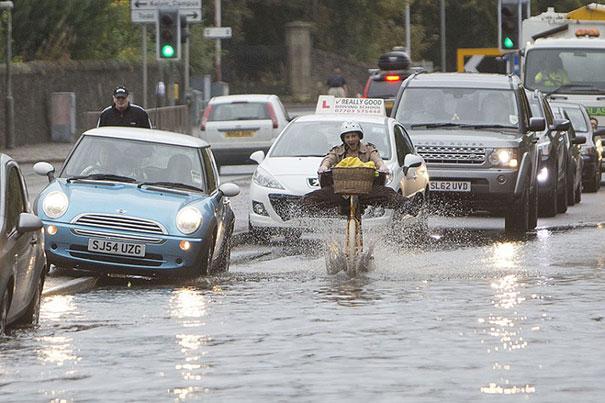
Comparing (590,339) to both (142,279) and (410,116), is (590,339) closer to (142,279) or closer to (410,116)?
(142,279)

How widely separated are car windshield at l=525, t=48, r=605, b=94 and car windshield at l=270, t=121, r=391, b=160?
15.5 meters

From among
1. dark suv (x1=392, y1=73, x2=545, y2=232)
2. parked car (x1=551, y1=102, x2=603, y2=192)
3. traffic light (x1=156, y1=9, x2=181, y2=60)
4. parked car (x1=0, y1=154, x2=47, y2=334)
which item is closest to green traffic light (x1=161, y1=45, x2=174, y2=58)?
traffic light (x1=156, y1=9, x2=181, y2=60)

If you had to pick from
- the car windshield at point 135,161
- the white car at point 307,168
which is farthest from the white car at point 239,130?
the car windshield at point 135,161

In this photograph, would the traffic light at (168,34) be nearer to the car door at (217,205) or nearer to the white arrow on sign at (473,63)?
the car door at (217,205)

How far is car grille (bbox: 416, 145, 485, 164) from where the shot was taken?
82.9ft

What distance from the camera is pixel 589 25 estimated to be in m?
42.9

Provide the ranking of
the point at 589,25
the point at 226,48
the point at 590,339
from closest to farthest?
the point at 590,339
the point at 589,25
the point at 226,48

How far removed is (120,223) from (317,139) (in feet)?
21.0

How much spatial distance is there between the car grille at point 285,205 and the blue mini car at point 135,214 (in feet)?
10.3

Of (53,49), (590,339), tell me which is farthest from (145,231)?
(53,49)

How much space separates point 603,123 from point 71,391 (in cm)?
3034

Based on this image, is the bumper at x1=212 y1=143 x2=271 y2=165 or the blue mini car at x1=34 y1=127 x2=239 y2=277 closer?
the blue mini car at x1=34 y1=127 x2=239 y2=277

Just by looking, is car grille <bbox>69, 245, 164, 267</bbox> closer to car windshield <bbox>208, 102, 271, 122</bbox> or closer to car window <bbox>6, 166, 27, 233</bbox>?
car window <bbox>6, 166, 27, 233</bbox>

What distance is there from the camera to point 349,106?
2439cm
